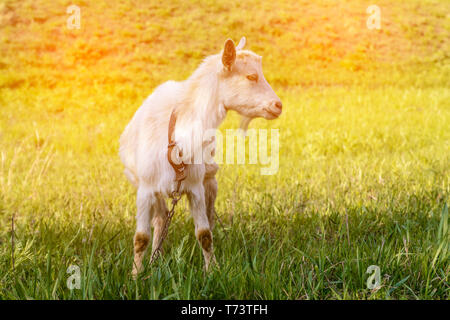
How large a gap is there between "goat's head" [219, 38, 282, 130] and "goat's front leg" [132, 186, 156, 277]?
33.2 inches

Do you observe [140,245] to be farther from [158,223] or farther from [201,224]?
[158,223]

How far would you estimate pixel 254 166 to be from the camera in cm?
746

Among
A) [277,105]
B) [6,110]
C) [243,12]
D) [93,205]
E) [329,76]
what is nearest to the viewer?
[277,105]

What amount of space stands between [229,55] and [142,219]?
4.30 feet

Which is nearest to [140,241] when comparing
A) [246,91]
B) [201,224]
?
[201,224]

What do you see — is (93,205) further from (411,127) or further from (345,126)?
(411,127)

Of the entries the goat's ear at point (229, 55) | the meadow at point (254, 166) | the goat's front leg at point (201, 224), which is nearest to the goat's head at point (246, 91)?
the goat's ear at point (229, 55)

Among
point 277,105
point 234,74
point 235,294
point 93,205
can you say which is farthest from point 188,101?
point 93,205

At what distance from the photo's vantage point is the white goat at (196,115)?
3037mm

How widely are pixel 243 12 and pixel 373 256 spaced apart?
15593mm

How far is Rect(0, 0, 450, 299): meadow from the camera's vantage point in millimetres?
2928

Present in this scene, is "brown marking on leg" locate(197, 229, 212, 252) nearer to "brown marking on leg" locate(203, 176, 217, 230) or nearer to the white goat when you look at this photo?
the white goat

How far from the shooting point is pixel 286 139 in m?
9.14
